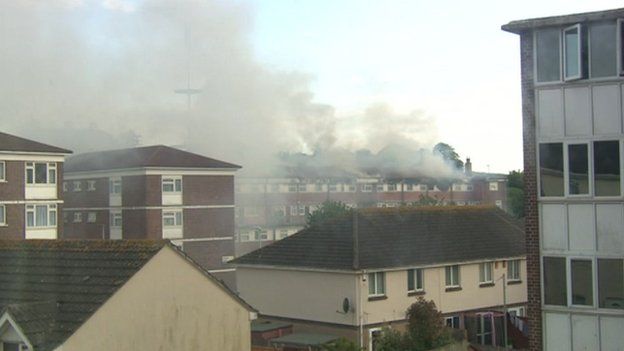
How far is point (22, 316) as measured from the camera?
52.6 ft

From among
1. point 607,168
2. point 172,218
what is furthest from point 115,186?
point 607,168

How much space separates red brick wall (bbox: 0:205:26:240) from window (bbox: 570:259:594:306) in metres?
30.3

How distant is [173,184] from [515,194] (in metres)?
37.8

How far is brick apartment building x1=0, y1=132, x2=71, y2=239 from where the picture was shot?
40.6 meters

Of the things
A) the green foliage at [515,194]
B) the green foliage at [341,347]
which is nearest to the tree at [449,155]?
the green foliage at [515,194]

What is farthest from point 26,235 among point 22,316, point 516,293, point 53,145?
point 22,316

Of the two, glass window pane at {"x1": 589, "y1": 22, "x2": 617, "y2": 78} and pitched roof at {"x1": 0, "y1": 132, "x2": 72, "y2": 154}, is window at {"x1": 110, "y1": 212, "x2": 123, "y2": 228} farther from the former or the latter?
glass window pane at {"x1": 589, "y1": 22, "x2": 617, "y2": 78}

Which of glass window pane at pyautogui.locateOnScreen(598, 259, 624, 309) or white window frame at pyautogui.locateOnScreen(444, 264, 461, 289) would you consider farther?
white window frame at pyautogui.locateOnScreen(444, 264, 461, 289)

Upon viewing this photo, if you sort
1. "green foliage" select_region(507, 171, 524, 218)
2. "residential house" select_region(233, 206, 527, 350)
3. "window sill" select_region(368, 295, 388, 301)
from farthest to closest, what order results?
1. "green foliage" select_region(507, 171, 524, 218)
2. "residential house" select_region(233, 206, 527, 350)
3. "window sill" select_region(368, 295, 388, 301)

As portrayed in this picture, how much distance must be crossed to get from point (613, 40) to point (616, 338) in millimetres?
5853

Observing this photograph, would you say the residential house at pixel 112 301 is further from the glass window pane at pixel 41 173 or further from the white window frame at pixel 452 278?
the glass window pane at pixel 41 173

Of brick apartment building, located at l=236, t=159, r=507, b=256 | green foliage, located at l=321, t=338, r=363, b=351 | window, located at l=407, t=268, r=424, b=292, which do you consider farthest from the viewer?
brick apartment building, located at l=236, t=159, r=507, b=256

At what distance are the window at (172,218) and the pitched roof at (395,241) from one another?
1625cm

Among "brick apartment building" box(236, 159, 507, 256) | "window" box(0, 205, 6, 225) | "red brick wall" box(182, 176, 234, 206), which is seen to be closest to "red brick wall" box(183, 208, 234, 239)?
"red brick wall" box(182, 176, 234, 206)
